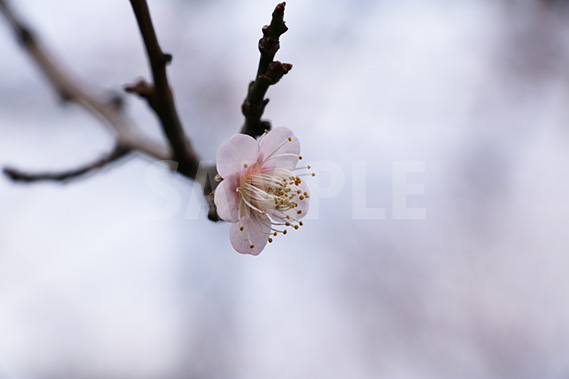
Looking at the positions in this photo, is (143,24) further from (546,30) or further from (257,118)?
(546,30)

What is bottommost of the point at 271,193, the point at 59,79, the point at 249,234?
the point at 249,234

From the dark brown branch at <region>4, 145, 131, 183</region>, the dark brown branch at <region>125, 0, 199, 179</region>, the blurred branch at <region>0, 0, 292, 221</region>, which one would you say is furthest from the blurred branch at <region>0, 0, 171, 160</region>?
the dark brown branch at <region>125, 0, 199, 179</region>

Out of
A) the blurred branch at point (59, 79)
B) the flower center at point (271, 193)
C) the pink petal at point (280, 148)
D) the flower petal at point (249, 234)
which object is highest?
the blurred branch at point (59, 79)

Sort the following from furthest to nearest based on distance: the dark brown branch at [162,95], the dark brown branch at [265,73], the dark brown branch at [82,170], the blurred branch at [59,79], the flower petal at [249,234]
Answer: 1. the blurred branch at [59,79]
2. the dark brown branch at [82,170]
3. the flower petal at [249,234]
4. the dark brown branch at [162,95]
5. the dark brown branch at [265,73]

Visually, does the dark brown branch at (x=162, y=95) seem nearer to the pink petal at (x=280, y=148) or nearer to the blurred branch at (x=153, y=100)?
the blurred branch at (x=153, y=100)

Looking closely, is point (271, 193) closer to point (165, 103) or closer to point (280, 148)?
point (280, 148)

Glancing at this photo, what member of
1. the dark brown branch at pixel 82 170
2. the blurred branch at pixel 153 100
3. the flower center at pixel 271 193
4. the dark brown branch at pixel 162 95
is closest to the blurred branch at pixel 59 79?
the blurred branch at pixel 153 100

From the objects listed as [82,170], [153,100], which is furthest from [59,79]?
[153,100]

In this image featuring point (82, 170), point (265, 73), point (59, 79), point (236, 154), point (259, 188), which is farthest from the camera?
point (59, 79)
